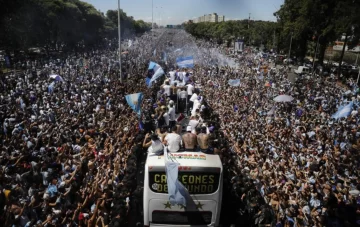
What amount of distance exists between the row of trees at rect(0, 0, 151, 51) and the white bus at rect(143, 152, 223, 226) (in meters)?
33.5

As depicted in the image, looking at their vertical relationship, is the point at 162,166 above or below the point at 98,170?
above

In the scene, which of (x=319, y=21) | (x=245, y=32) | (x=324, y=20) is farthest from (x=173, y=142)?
(x=245, y=32)

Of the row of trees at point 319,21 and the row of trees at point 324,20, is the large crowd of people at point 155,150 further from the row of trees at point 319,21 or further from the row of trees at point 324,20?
the row of trees at point 319,21

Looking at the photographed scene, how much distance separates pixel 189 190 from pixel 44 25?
158ft

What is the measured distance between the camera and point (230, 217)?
27.3 ft

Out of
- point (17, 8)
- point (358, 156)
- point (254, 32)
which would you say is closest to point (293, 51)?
point (254, 32)

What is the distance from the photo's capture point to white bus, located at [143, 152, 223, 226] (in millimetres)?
5707

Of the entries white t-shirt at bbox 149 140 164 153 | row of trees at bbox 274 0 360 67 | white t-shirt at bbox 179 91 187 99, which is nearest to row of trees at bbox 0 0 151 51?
white t-shirt at bbox 179 91 187 99

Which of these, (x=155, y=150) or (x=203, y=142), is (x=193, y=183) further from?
(x=155, y=150)

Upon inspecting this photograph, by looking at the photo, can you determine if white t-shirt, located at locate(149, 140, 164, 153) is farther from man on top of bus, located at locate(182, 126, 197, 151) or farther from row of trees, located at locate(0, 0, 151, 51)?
row of trees, located at locate(0, 0, 151, 51)

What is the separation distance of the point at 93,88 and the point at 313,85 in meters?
16.8

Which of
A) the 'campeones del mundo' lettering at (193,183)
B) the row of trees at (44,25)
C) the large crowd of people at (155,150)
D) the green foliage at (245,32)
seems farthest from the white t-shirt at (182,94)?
the green foliage at (245,32)

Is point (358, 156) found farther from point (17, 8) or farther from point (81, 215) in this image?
point (17, 8)

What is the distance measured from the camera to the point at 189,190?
579 cm
